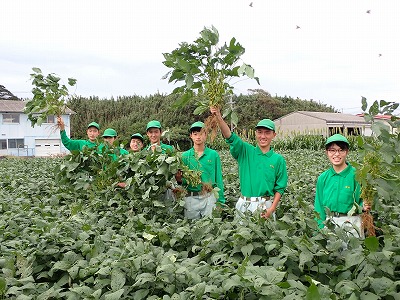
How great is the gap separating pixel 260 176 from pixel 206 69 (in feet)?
3.95

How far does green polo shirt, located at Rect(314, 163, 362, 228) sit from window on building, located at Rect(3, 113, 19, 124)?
104 feet

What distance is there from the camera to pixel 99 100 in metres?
34.9

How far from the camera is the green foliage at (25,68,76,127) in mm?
4520

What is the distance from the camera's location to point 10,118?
31484mm

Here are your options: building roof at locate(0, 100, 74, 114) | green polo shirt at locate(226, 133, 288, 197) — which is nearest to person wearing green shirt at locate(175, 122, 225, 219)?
green polo shirt at locate(226, 133, 288, 197)

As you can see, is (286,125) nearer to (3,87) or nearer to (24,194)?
(3,87)

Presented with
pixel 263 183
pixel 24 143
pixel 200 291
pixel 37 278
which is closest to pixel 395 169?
pixel 200 291

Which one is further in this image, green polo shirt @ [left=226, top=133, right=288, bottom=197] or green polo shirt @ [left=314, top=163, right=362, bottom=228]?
green polo shirt @ [left=226, top=133, right=288, bottom=197]

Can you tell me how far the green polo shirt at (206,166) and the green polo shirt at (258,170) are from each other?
0.29m

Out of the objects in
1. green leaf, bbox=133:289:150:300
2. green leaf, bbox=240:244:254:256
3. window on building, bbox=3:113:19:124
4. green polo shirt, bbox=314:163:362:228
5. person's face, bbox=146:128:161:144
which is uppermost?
window on building, bbox=3:113:19:124

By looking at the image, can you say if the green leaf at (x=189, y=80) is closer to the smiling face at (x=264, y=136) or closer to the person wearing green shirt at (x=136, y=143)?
the smiling face at (x=264, y=136)

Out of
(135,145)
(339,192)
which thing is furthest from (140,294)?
(135,145)

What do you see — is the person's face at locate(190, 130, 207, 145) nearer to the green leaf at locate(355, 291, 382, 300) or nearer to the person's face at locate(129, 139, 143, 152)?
the person's face at locate(129, 139, 143, 152)

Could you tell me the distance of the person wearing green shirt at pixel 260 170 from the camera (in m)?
3.70
